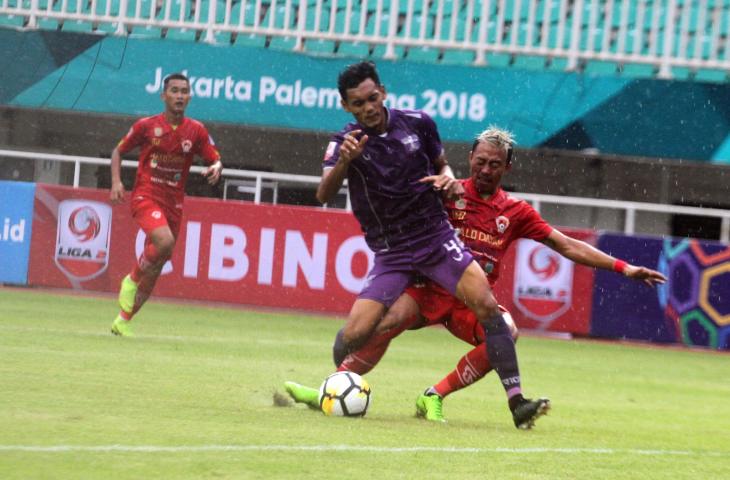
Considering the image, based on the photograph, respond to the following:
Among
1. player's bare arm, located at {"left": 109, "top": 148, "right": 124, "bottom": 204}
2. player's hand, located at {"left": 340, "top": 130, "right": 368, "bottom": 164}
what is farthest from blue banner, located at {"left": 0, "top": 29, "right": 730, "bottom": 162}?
player's hand, located at {"left": 340, "top": 130, "right": 368, "bottom": 164}

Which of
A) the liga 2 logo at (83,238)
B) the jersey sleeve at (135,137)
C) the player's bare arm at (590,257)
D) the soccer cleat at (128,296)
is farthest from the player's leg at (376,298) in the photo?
the liga 2 logo at (83,238)

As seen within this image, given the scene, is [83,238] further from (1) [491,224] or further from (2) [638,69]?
(1) [491,224]

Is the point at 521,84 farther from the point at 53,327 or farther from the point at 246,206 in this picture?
the point at 53,327

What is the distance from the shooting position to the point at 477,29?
2145 centimetres

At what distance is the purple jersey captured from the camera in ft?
26.9

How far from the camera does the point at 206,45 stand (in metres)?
20.6

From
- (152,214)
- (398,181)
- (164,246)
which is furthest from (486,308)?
(152,214)

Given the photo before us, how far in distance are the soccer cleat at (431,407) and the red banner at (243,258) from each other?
9.07m

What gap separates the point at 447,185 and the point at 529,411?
126cm

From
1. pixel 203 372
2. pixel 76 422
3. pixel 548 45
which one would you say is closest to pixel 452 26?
pixel 548 45

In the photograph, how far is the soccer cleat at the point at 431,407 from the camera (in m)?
8.31

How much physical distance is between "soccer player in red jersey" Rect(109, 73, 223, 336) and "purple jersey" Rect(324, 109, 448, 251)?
16.6 feet

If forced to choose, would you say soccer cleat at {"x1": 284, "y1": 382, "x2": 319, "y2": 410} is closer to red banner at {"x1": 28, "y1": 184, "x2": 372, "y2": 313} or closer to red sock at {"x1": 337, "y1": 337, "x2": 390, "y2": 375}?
red sock at {"x1": 337, "y1": 337, "x2": 390, "y2": 375}

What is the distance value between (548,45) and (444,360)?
8851 millimetres
